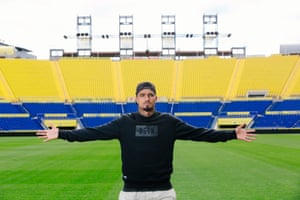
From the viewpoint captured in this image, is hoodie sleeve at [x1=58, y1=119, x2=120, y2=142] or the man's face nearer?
the man's face

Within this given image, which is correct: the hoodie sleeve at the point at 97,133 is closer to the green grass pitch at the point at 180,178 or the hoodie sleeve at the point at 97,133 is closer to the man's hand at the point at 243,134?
the man's hand at the point at 243,134

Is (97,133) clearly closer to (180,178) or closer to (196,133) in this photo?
(196,133)

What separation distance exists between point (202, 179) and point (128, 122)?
26.7 ft

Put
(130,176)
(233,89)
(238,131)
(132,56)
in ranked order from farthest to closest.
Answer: (132,56) → (233,89) → (238,131) → (130,176)

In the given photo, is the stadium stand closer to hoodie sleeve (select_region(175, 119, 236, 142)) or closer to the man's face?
hoodie sleeve (select_region(175, 119, 236, 142))

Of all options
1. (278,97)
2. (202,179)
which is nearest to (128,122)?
(202,179)

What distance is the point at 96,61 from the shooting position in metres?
56.1

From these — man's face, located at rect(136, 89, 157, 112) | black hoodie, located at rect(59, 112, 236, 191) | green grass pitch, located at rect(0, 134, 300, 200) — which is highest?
man's face, located at rect(136, 89, 157, 112)

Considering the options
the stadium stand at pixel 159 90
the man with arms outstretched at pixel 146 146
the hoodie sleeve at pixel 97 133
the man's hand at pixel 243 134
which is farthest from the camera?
the stadium stand at pixel 159 90

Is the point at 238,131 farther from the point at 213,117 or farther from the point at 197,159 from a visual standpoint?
the point at 213,117

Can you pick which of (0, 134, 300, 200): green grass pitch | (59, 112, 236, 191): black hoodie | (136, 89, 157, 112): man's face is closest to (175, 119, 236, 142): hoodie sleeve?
(59, 112, 236, 191): black hoodie

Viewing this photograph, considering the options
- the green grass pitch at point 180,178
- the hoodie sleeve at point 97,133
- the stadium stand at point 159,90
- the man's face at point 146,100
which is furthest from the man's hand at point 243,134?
the stadium stand at point 159,90

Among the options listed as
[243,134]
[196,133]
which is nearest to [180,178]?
[243,134]

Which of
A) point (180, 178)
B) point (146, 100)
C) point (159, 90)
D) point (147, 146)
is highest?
point (146, 100)
